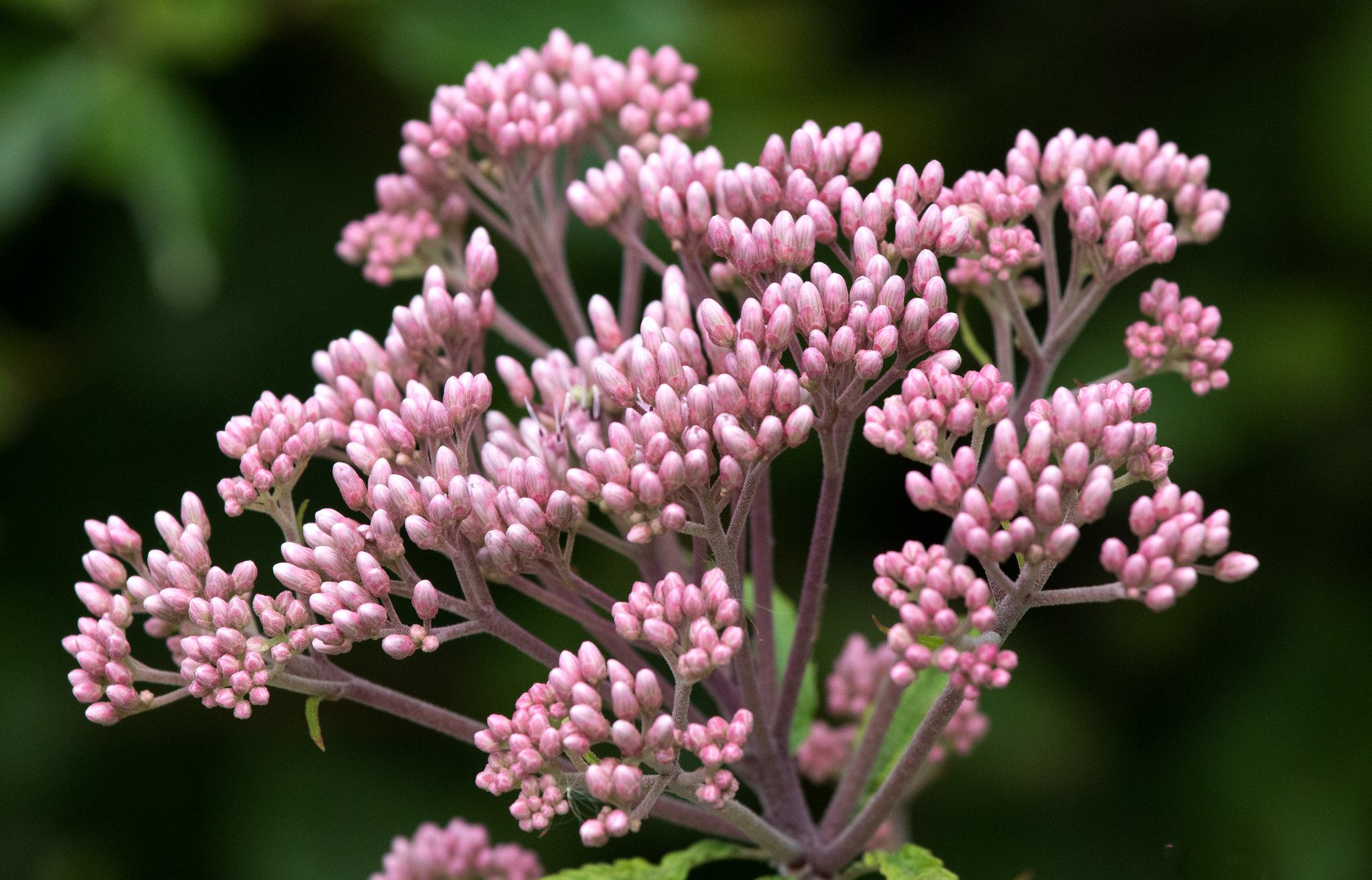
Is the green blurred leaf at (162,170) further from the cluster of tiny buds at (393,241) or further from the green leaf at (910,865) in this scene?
the green leaf at (910,865)

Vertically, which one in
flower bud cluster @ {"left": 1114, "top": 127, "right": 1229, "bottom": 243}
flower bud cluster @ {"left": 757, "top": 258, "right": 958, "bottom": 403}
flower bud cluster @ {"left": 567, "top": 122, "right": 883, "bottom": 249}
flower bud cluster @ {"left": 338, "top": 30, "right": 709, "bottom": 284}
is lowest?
flower bud cluster @ {"left": 757, "top": 258, "right": 958, "bottom": 403}

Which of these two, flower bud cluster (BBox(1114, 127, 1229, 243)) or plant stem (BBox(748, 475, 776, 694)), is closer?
plant stem (BBox(748, 475, 776, 694))

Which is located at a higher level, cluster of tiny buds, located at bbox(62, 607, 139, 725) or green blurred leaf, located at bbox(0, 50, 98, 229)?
green blurred leaf, located at bbox(0, 50, 98, 229)

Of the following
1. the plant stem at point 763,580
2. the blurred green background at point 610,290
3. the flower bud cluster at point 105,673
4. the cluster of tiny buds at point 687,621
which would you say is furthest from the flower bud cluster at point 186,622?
the blurred green background at point 610,290

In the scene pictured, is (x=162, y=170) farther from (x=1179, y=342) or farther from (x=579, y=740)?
(x=1179, y=342)

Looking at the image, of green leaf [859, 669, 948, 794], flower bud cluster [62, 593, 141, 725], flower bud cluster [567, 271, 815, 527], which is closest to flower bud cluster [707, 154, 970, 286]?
flower bud cluster [567, 271, 815, 527]

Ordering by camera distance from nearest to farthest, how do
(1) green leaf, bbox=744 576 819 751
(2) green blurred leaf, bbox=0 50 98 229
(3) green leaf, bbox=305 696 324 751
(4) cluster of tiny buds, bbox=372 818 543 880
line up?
(3) green leaf, bbox=305 696 324 751, (1) green leaf, bbox=744 576 819 751, (4) cluster of tiny buds, bbox=372 818 543 880, (2) green blurred leaf, bbox=0 50 98 229

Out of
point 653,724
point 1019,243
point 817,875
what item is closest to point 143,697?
point 653,724

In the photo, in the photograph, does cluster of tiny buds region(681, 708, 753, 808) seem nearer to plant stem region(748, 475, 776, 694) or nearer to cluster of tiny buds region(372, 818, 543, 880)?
plant stem region(748, 475, 776, 694)
